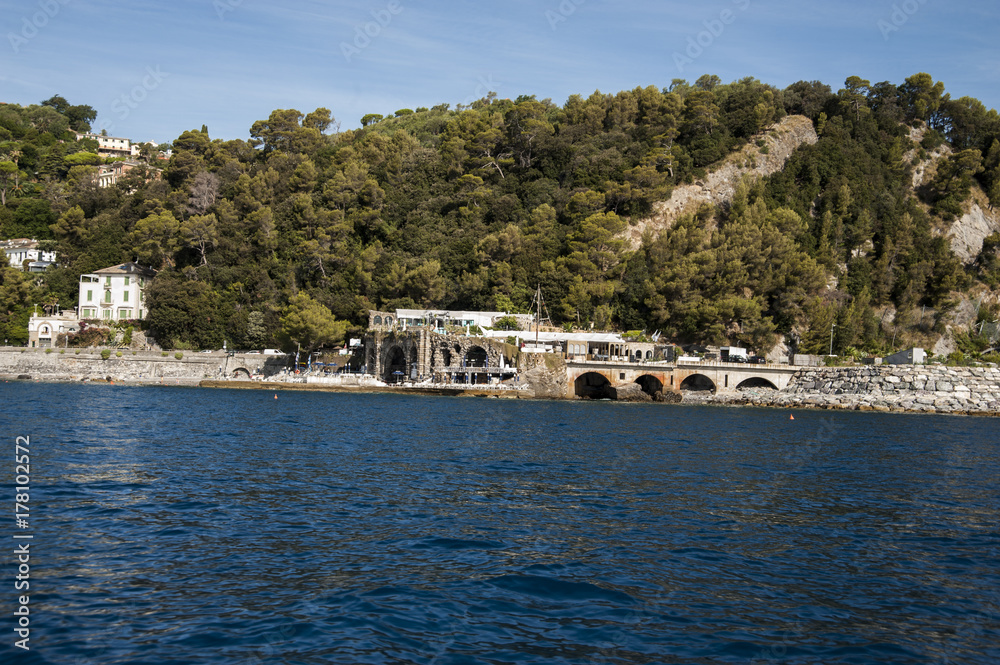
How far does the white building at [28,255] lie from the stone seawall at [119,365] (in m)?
21.7

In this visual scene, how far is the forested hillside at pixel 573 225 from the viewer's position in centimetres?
6762

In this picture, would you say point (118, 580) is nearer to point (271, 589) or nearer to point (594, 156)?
point (271, 589)

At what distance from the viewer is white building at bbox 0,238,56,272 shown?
83.4 m

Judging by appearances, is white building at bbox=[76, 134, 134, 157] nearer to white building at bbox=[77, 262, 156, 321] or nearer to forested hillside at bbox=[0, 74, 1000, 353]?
forested hillside at bbox=[0, 74, 1000, 353]

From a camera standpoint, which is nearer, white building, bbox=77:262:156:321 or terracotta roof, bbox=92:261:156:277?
white building, bbox=77:262:156:321

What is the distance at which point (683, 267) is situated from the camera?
65.4 meters

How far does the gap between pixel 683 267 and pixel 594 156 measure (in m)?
21.9

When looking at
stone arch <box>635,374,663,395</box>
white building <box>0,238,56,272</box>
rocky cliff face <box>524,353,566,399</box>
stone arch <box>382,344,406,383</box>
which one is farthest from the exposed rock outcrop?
white building <box>0,238,56,272</box>

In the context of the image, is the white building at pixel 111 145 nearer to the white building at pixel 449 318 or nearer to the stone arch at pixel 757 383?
the white building at pixel 449 318

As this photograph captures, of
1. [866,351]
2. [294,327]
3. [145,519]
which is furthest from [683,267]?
[145,519]

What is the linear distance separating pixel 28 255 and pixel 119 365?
30795 millimetres

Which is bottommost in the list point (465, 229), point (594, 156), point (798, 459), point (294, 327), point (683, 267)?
point (798, 459)

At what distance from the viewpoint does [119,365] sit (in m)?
65.0

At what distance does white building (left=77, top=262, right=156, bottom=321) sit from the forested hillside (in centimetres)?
346
